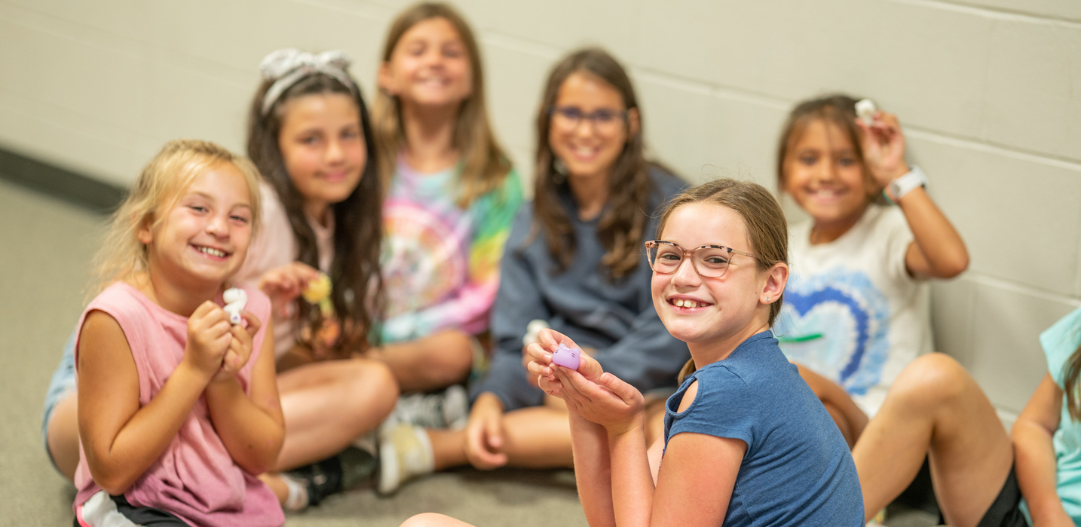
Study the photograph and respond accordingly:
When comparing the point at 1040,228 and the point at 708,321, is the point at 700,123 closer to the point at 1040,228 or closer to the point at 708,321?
the point at 1040,228

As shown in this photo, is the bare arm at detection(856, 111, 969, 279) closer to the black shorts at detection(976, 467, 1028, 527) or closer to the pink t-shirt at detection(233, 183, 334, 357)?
the black shorts at detection(976, 467, 1028, 527)

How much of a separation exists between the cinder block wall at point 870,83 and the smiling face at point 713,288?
2.95 ft

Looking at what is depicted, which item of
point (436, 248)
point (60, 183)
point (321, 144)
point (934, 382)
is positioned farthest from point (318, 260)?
point (60, 183)

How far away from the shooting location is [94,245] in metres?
2.99

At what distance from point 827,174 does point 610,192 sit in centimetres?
47

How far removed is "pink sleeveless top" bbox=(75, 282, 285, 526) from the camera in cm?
132

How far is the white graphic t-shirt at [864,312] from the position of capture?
178 cm

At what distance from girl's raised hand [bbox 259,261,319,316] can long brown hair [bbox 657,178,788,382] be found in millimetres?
782

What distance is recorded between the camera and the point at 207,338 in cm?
127

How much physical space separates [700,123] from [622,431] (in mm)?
1168

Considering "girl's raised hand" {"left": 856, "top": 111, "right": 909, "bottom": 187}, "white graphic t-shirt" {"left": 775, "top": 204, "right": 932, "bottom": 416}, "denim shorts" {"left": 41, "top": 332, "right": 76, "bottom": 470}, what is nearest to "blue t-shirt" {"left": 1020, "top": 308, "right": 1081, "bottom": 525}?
"white graphic t-shirt" {"left": 775, "top": 204, "right": 932, "bottom": 416}

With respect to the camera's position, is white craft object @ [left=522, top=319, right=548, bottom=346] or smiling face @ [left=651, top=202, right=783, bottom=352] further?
white craft object @ [left=522, top=319, right=548, bottom=346]

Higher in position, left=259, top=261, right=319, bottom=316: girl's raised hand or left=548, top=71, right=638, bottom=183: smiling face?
left=548, top=71, right=638, bottom=183: smiling face

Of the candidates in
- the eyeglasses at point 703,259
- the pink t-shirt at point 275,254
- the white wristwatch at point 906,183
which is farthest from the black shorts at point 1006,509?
the pink t-shirt at point 275,254
